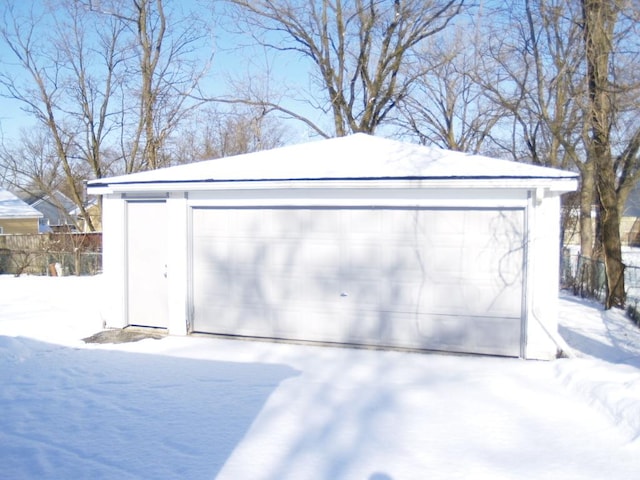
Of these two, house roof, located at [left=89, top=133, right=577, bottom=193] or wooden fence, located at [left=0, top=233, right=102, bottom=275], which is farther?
wooden fence, located at [left=0, top=233, right=102, bottom=275]

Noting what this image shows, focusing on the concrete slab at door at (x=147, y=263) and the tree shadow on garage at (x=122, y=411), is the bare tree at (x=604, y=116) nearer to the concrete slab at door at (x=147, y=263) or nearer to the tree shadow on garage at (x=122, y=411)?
the concrete slab at door at (x=147, y=263)

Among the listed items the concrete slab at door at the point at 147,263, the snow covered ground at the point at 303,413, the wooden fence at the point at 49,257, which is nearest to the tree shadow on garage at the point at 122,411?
the snow covered ground at the point at 303,413

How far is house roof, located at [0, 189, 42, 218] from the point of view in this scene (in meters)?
32.4

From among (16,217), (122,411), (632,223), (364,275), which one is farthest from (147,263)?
(632,223)

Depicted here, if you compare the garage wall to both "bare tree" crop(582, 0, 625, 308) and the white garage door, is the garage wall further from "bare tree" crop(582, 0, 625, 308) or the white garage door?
"bare tree" crop(582, 0, 625, 308)

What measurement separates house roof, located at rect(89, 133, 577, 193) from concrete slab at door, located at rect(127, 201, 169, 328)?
1.83 feet

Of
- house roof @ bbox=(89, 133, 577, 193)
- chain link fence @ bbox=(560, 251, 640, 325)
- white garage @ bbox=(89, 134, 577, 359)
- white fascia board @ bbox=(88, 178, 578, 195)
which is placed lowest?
chain link fence @ bbox=(560, 251, 640, 325)

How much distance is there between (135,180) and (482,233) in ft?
18.1

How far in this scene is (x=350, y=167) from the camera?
8.48 metres

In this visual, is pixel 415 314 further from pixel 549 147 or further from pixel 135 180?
pixel 549 147

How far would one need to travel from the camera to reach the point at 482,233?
25.6 ft

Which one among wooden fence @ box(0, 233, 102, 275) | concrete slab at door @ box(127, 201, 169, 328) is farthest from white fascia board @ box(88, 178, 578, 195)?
wooden fence @ box(0, 233, 102, 275)

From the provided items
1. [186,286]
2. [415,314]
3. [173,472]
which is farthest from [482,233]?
[173,472]

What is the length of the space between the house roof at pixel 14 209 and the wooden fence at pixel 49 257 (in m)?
10.4
